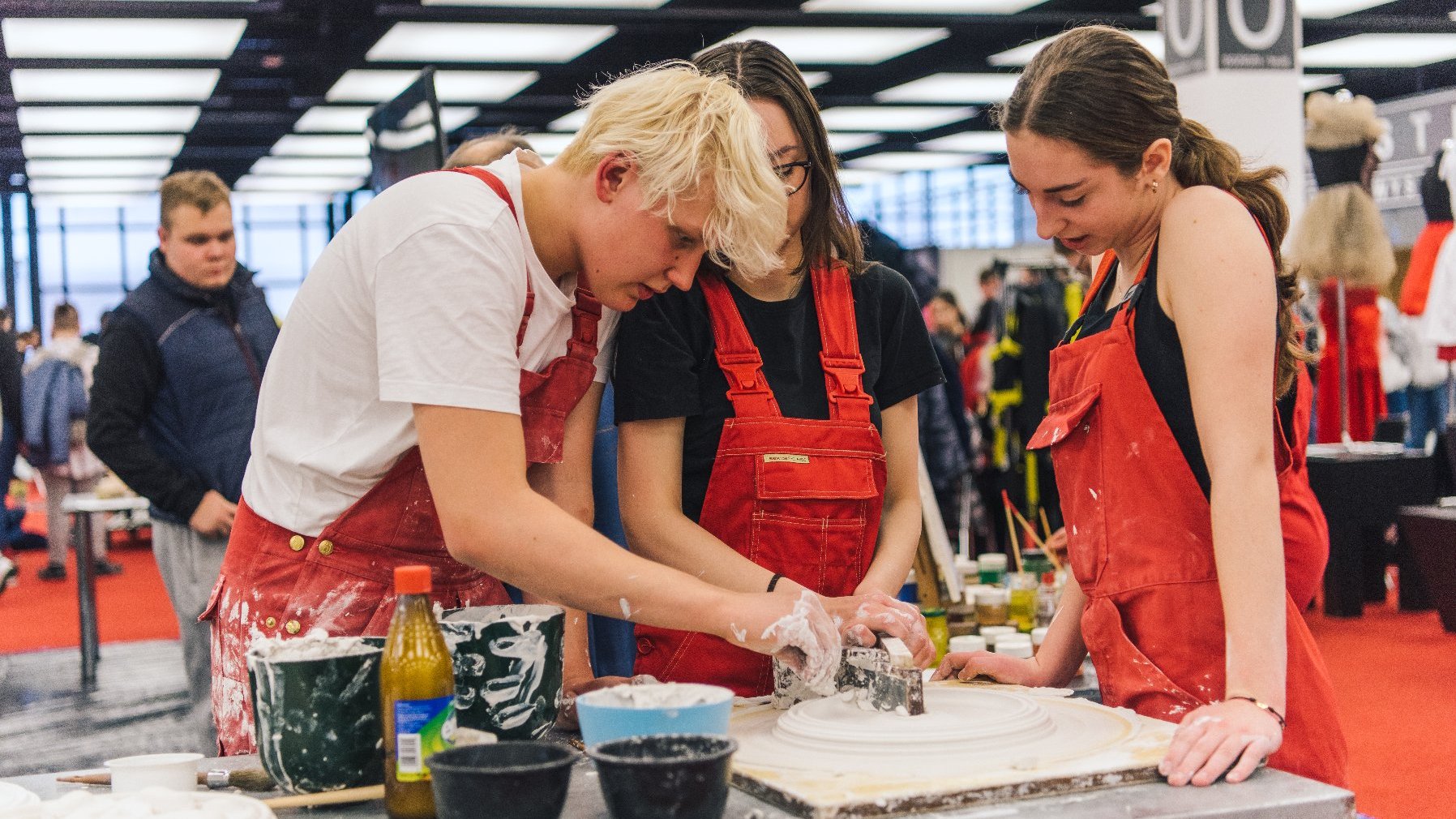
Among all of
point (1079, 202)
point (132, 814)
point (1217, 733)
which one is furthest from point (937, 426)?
point (132, 814)

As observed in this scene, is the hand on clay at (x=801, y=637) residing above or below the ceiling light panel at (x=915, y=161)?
below

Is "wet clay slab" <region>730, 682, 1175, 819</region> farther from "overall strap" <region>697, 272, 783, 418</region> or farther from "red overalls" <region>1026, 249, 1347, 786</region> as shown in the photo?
"overall strap" <region>697, 272, 783, 418</region>

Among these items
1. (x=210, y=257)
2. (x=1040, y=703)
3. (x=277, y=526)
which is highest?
(x=210, y=257)

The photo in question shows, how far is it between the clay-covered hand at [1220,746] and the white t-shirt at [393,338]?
78 centimetres

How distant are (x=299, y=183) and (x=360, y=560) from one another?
15.5 meters

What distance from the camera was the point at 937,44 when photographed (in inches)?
368

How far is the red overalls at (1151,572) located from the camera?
1.58m

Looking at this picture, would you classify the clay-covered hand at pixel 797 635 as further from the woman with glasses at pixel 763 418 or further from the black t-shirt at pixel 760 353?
the black t-shirt at pixel 760 353

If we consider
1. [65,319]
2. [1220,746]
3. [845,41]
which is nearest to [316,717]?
[1220,746]

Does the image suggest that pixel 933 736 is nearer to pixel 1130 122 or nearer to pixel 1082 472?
pixel 1082 472

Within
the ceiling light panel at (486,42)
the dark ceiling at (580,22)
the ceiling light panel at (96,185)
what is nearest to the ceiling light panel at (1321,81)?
the dark ceiling at (580,22)

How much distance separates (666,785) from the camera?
3.63ft

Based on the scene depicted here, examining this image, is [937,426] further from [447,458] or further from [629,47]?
[629,47]

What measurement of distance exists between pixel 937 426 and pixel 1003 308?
11.1 ft
